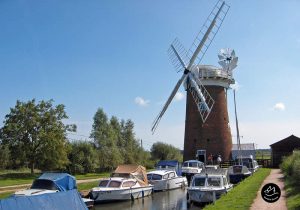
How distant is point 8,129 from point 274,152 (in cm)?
3672

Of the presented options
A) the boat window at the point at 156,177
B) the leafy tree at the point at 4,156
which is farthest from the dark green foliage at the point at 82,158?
the boat window at the point at 156,177

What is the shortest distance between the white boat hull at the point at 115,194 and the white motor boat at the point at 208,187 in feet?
15.2

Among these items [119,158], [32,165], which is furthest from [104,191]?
[119,158]

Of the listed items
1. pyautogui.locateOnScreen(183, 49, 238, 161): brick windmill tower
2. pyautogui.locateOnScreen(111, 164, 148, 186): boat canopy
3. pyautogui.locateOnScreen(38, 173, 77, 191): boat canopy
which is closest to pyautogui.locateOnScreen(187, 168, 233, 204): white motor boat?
pyautogui.locateOnScreen(111, 164, 148, 186): boat canopy

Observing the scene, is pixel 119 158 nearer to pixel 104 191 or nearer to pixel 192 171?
pixel 192 171

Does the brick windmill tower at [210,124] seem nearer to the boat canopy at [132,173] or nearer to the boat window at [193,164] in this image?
the boat window at [193,164]

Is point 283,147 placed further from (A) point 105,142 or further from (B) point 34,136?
(B) point 34,136

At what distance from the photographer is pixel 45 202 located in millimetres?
16297

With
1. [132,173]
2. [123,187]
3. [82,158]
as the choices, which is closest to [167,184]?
[132,173]

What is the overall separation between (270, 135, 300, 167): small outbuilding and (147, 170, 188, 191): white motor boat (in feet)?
83.3

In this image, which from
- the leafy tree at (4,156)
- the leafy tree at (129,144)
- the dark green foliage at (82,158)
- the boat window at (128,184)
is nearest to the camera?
the boat window at (128,184)

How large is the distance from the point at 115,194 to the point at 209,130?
3095cm

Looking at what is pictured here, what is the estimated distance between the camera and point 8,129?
160 ft

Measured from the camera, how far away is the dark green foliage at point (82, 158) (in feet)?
183
